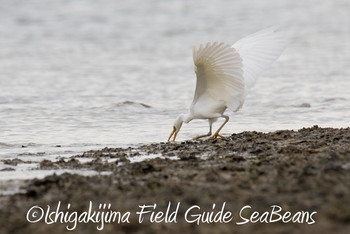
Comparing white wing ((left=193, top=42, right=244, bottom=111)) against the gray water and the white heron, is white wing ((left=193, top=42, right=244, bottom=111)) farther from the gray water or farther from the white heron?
the gray water

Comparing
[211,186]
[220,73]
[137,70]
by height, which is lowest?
[137,70]

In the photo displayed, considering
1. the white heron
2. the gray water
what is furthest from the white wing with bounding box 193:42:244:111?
the gray water

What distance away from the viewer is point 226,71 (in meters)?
7.60

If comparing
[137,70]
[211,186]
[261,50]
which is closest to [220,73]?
[261,50]

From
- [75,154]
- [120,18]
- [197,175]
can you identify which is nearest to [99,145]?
[75,154]

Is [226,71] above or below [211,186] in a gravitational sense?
above

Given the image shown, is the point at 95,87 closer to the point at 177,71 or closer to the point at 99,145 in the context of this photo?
the point at 177,71

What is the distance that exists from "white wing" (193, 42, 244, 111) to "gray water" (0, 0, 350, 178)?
1.08 m

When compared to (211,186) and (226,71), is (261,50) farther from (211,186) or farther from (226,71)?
(211,186)

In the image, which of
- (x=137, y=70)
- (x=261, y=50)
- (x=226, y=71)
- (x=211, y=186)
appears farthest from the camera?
(x=137, y=70)

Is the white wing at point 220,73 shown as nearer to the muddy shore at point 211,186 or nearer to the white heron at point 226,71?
the white heron at point 226,71

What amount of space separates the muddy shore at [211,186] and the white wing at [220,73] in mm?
977

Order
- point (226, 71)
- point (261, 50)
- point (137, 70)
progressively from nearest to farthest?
point (226, 71), point (261, 50), point (137, 70)

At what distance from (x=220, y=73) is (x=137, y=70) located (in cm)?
896
